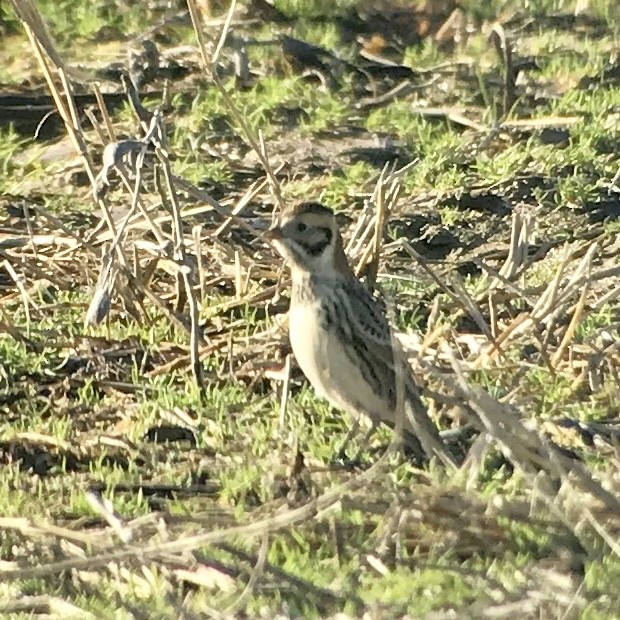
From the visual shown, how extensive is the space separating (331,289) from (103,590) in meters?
1.64

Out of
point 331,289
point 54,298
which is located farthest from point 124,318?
point 331,289

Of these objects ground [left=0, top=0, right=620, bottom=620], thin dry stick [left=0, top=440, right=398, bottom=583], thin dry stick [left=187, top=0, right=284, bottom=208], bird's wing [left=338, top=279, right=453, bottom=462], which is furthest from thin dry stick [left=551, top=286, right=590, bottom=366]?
thin dry stick [left=0, top=440, right=398, bottom=583]

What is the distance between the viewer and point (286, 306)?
766 centimetres

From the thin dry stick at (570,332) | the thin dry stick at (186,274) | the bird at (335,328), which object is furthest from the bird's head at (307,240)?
the thin dry stick at (570,332)

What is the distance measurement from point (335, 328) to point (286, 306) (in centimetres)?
131

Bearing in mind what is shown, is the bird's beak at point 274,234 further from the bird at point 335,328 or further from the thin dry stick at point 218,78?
the thin dry stick at point 218,78

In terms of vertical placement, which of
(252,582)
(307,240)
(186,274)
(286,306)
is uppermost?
(307,240)

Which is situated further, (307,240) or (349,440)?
(307,240)

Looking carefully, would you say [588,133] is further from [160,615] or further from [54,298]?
[160,615]

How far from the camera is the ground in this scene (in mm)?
5098

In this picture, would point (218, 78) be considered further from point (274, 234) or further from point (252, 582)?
point (252, 582)

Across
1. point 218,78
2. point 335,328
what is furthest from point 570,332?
point 218,78

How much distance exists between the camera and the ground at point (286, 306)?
201 inches

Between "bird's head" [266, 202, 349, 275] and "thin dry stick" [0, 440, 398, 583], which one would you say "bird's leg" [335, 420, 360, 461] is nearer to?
"bird's head" [266, 202, 349, 275]
